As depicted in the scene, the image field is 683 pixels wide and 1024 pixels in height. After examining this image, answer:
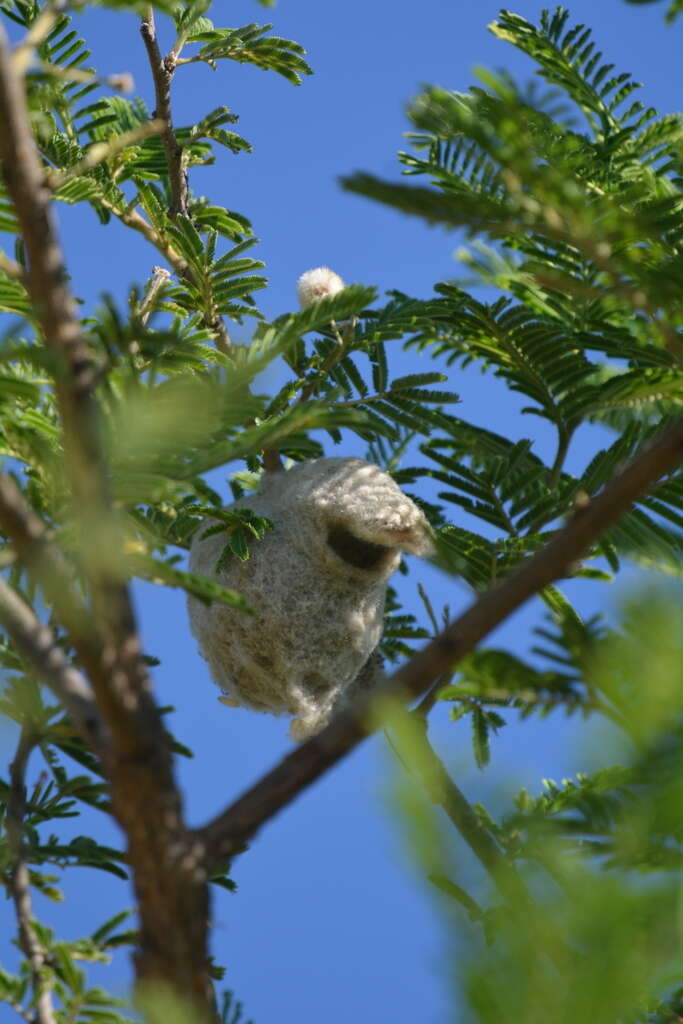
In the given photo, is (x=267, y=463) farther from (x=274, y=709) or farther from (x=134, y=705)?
(x=134, y=705)

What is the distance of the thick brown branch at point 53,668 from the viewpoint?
957mm

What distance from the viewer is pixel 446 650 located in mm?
901

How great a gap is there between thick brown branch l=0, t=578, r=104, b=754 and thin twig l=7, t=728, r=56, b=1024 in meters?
0.47

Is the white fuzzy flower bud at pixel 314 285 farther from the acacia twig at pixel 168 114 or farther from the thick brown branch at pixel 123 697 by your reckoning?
the thick brown branch at pixel 123 697

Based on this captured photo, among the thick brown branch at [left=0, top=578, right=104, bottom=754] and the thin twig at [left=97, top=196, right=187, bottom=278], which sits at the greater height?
the thin twig at [left=97, top=196, right=187, bottom=278]

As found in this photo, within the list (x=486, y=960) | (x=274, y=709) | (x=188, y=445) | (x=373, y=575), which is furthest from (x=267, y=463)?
(x=486, y=960)

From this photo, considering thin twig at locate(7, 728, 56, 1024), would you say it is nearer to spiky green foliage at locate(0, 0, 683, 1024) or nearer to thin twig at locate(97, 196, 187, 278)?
spiky green foliage at locate(0, 0, 683, 1024)

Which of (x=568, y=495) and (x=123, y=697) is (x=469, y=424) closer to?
(x=568, y=495)

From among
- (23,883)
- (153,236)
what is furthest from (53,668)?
(153,236)

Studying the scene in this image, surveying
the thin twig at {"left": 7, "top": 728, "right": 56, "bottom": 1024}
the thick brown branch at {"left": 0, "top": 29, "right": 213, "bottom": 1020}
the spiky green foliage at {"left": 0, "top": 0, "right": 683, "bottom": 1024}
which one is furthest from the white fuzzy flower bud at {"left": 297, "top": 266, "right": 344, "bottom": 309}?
the thick brown branch at {"left": 0, "top": 29, "right": 213, "bottom": 1020}

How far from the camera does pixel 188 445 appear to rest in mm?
1130

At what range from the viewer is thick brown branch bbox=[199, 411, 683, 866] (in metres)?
0.91

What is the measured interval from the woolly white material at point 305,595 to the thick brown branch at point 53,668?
127 cm

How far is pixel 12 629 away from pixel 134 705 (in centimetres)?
15
